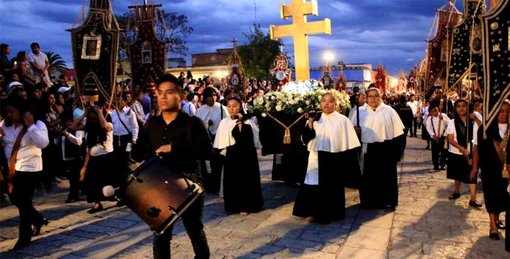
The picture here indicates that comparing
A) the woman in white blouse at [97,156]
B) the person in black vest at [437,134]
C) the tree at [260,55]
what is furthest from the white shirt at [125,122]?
the tree at [260,55]

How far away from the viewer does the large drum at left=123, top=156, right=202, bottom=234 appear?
13.3 ft

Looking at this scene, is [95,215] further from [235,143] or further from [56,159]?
[56,159]

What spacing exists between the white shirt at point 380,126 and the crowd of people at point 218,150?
0.05ft

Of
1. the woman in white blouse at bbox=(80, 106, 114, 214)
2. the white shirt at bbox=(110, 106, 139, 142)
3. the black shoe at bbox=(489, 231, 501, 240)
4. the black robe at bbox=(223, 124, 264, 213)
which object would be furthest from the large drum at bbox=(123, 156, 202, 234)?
the white shirt at bbox=(110, 106, 139, 142)

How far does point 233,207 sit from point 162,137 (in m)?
3.30

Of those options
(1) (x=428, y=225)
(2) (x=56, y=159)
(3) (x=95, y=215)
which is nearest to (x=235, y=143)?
(3) (x=95, y=215)

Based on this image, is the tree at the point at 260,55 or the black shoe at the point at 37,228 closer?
the black shoe at the point at 37,228

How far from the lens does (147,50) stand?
9602mm

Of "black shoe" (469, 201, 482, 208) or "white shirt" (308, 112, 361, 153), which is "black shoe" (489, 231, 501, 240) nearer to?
"black shoe" (469, 201, 482, 208)

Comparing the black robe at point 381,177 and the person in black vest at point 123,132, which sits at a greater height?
the person in black vest at point 123,132

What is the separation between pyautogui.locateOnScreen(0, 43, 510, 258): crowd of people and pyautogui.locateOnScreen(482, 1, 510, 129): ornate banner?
511mm

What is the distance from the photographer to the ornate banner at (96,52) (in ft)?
26.6

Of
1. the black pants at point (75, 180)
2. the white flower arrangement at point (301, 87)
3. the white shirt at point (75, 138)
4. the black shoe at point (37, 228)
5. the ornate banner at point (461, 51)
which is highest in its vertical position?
the ornate banner at point (461, 51)

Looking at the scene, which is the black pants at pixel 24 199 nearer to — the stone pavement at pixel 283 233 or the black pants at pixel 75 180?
the stone pavement at pixel 283 233
